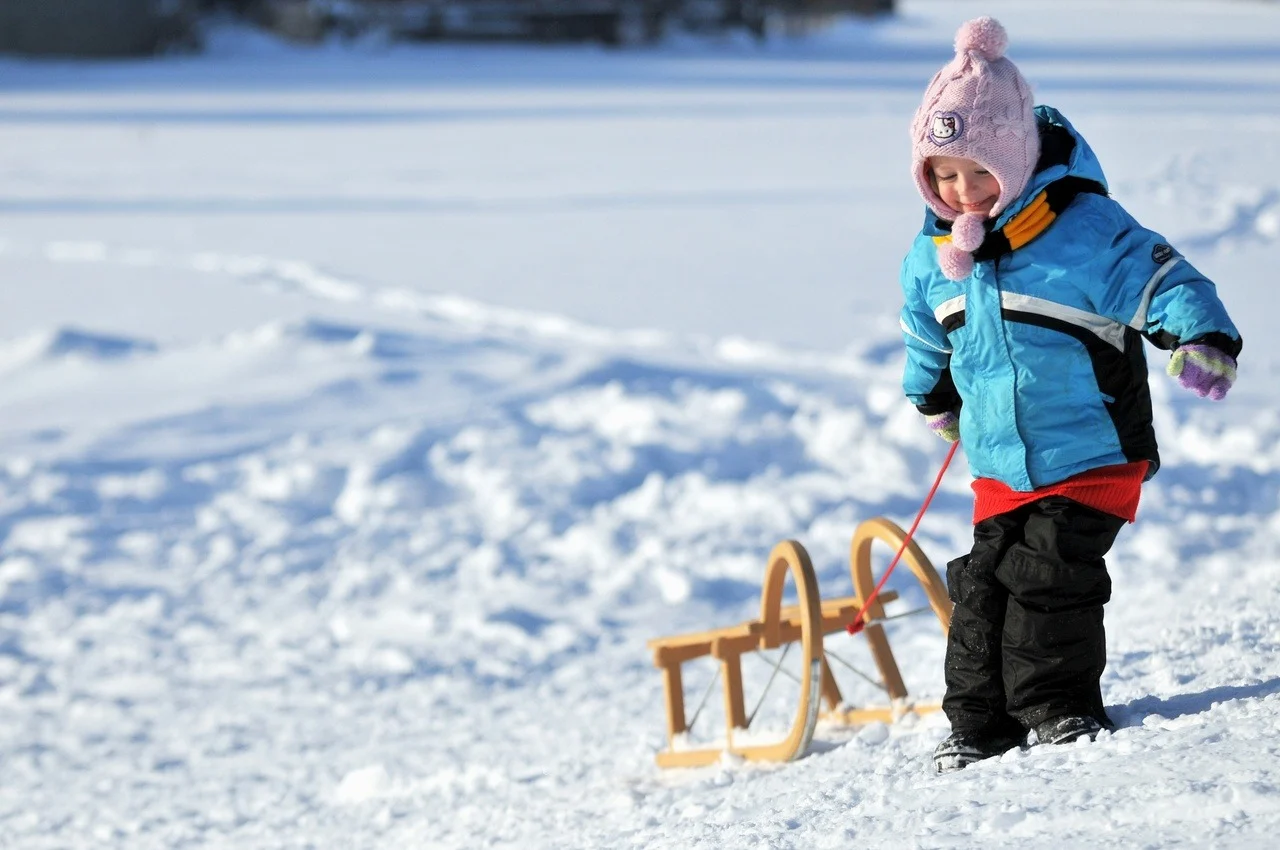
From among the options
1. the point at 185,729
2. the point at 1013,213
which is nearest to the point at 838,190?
the point at 185,729

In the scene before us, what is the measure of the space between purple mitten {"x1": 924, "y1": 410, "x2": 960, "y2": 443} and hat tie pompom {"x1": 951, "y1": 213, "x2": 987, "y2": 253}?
0.43 m

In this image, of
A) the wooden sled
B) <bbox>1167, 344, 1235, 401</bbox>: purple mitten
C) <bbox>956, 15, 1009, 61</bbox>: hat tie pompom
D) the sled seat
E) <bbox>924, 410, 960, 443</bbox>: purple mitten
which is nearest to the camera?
<bbox>1167, 344, 1235, 401</bbox>: purple mitten

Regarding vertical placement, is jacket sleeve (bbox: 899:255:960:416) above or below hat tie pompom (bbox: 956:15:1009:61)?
below

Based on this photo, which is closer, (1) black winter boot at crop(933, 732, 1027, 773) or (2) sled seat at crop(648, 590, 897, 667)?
(1) black winter boot at crop(933, 732, 1027, 773)

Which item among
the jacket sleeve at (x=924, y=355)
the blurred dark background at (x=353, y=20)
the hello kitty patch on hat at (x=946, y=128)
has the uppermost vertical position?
the blurred dark background at (x=353, y=20)

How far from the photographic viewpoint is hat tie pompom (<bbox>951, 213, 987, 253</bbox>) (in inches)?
93.7

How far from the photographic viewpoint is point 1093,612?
95.6 inches

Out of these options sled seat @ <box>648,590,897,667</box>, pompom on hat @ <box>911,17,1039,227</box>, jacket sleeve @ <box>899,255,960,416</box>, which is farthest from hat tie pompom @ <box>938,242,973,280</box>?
sled seat @ <box>648,590,897,667</box>

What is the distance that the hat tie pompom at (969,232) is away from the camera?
7.80 feet

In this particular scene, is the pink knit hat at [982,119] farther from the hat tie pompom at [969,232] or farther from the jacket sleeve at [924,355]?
the jacket sleeve at [924,355]

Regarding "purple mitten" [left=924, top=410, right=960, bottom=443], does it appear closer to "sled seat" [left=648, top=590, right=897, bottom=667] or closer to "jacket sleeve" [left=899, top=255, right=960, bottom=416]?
"jacket sleeve" [left=899, top=255, right=960, bottom=416]

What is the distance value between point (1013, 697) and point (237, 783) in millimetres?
2105

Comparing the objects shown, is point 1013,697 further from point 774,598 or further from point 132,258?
point 132,258

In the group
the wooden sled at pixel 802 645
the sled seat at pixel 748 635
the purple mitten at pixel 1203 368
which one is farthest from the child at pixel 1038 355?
the sled seat at pixel 748 635
